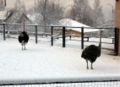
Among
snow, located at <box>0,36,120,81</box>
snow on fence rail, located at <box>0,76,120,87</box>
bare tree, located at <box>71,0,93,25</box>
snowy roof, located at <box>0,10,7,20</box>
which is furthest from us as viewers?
bare tree, located at <box>71,0,93,25</box>

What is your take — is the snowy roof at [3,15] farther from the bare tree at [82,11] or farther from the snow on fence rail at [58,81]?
the snow on fence rail at [58,81]

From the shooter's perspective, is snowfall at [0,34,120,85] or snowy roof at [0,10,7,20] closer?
snowfall at [0,34,120,85]

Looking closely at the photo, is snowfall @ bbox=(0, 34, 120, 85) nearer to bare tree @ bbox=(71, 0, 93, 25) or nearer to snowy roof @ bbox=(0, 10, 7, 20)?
snowy roof @ bbox=(0, 10, 7, 20)

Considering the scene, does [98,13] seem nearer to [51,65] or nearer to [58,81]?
[51,65]

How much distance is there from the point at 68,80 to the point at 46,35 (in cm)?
2568

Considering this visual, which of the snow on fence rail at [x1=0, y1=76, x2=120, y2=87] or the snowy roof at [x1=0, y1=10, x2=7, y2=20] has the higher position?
the snowy roof at [x1=0, y1=10, x2=7, y2=20]

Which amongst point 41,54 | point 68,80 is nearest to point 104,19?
point 41,54

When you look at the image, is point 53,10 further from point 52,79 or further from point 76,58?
point 52,79

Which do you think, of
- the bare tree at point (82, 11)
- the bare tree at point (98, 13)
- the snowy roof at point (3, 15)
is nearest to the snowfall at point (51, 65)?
the snowy roof at point (3, 15)

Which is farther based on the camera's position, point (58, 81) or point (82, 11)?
point (82, 11)

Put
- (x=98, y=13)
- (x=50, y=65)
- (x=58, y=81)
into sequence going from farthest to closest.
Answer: (x=98, y=13), (x=50, y=65), (x=58, y=81)

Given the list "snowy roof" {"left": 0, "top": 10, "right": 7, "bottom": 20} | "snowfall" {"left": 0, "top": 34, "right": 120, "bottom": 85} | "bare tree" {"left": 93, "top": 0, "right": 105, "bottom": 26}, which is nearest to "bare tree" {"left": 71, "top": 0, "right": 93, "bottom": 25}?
"bare tree" {"left": 93, "top": 0, "right": 105, "bottom": 26}

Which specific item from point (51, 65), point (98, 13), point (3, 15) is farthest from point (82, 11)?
point (51, 65)

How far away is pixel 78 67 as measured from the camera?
13.4m
